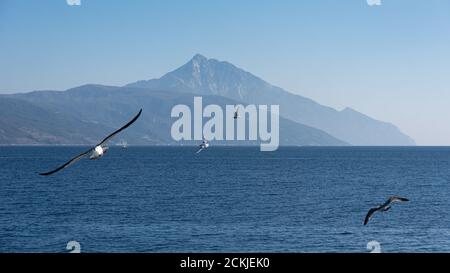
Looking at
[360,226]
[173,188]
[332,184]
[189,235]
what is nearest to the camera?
[189,235]

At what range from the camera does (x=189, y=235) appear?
65.2 m

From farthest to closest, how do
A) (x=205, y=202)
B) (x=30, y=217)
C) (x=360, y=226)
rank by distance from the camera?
(x=205, y=202), (x=30, y=217), (x=360, y=226)

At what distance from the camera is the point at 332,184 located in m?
139

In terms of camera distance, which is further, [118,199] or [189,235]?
[118,199]

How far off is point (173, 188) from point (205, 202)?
2825 cm

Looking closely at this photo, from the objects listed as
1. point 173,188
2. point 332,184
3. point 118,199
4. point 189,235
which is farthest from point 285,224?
point 332,184

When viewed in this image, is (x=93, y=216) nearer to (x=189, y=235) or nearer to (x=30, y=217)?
(x=30, y=217)

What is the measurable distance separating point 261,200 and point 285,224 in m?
29.3
